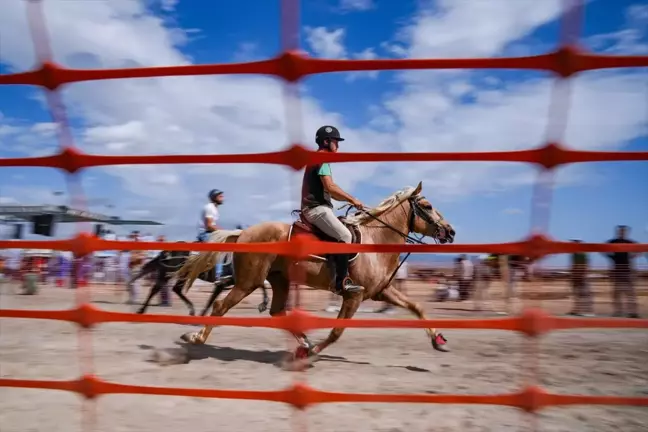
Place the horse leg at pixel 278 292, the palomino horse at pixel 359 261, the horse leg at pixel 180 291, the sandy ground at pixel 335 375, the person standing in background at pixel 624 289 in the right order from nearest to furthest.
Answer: the sandy ground at pixel 335 375 < the palomino horse at pixel 359 261 < the horse leg at pixel 278 292 < the person standing in background at pixel 624 289 < the horse leg at pixel 180 291

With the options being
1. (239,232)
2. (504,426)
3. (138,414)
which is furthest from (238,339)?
(504,426)

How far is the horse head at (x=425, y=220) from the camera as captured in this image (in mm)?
5742

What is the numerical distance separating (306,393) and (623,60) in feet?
4.71

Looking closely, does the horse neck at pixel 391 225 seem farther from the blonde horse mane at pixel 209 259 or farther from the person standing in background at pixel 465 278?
the person standing in background at pixel 465 278

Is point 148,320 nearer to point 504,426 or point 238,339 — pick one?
point 504,426

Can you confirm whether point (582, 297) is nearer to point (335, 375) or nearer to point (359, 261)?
point (359, 261)

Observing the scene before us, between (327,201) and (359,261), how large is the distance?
0.86 metres

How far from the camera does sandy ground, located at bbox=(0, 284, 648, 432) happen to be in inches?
125

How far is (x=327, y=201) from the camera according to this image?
15.8 feet

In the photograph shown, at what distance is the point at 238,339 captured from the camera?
258 inches

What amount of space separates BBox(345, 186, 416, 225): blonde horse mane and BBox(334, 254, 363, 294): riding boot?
1.69ft

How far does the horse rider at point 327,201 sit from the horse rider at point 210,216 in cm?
181

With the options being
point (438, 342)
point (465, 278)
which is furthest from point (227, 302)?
point (465, 278)

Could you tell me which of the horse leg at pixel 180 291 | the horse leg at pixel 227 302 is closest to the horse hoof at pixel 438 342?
the horse leg at pixel 227 302
